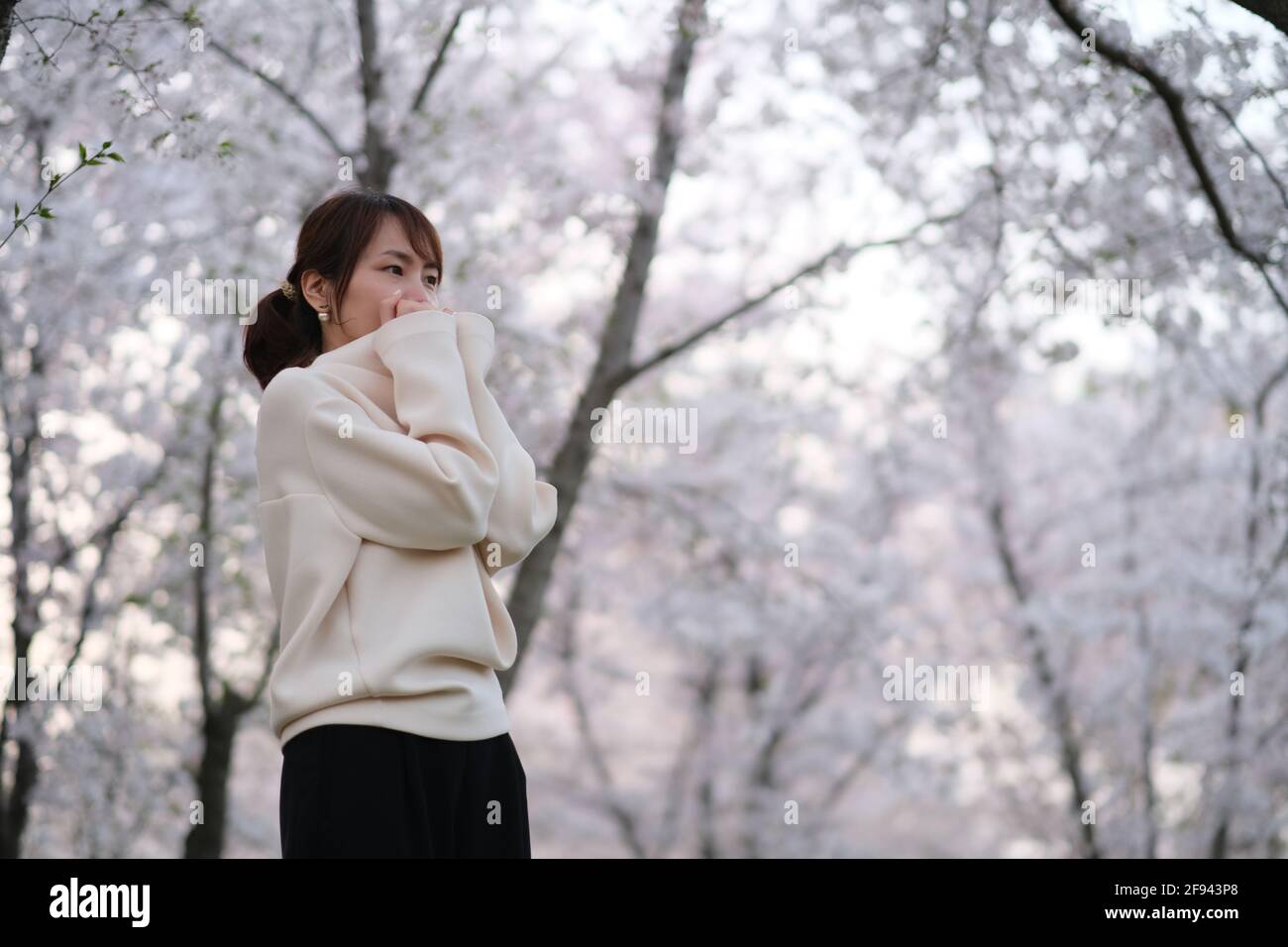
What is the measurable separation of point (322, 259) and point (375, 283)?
0.11 m

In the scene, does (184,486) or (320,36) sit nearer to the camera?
(320,36)

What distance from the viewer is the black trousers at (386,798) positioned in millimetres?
1758

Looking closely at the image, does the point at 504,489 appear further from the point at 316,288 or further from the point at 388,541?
the point at 316,288

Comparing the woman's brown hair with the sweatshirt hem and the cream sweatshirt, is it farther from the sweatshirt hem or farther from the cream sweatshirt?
the sweatshirt hem

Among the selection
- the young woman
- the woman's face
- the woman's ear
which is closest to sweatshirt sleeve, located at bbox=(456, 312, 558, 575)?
the young woman

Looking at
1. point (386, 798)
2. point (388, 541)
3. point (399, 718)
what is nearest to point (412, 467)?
point (388, 541)

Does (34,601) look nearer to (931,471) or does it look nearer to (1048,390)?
(931,471)

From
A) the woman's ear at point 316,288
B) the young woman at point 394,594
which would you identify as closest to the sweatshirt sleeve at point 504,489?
the young woman at point 394,594

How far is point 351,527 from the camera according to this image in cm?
187

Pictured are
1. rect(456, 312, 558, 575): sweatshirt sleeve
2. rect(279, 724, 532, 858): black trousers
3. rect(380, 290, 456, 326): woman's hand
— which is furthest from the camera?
rect(380, 290, 456, 326): woman's hand

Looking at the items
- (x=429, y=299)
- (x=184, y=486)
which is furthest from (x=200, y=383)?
(x=429, y=299)

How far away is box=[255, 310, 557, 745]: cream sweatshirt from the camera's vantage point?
5.95 feet
